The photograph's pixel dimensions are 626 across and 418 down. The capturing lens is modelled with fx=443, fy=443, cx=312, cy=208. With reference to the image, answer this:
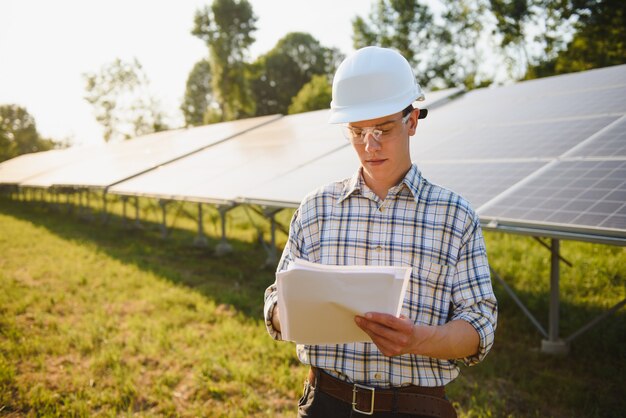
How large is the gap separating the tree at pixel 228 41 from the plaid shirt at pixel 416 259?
31.7m

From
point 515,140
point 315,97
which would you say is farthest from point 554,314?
point 315,97

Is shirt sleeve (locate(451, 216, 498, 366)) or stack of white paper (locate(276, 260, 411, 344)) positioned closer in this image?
stack of white paper (locate(276, 260, 411, 344))

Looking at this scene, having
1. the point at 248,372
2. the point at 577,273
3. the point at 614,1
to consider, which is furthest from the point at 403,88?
the point at 614,1

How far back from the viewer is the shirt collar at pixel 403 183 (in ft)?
5.42

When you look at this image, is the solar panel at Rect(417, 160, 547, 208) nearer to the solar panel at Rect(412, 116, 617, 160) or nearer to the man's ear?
the solar panel at Rect(412, 116, 617, 160)

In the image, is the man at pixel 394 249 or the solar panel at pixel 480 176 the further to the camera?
the solar panel at pixel 480 176

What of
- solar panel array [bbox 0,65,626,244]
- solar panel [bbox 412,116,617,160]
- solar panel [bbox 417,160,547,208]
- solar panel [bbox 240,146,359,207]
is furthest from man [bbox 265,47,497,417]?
solar panel [bbox 412,116,617,160]

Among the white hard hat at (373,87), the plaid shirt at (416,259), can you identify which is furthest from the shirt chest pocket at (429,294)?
the white hard hat at (373,87)

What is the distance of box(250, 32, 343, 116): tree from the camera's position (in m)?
49.2

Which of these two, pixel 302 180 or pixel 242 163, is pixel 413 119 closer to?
pixel 302 180

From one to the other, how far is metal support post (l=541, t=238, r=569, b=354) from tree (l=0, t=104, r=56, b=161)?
60.7 meters

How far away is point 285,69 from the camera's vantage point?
4975cm

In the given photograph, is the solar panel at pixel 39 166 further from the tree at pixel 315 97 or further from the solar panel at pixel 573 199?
the solar panel at pixel 573 199

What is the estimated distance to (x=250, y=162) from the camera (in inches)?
307
